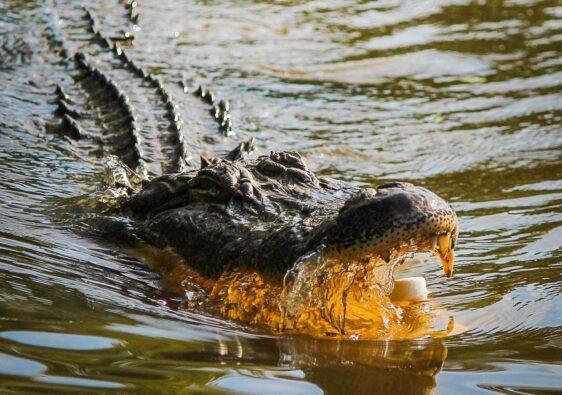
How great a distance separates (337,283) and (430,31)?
7485 mm

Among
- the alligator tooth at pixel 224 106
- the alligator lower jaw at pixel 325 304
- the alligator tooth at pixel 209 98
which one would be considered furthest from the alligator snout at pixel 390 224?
the alligator tooth at pixel 209 98

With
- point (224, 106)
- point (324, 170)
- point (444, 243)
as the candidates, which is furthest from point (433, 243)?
point (224, 106)

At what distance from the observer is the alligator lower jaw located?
3.69 metres

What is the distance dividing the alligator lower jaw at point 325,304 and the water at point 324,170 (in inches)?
6.0

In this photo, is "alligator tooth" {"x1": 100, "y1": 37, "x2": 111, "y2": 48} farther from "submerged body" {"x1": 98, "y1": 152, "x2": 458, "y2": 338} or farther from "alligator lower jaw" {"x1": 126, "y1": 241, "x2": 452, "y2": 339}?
"alligator lower jaw" {"x1": 126, "y1": 241, "x2": 452, "y2": 339}

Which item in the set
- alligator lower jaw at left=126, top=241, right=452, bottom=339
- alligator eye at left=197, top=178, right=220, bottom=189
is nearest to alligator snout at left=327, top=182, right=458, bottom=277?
alligator lower jaw at left=126, top=241, right=452, bottom=339

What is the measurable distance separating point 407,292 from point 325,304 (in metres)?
0.56

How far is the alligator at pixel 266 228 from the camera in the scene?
3.40 meters

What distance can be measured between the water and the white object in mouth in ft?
0.40

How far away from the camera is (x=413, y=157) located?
7008mm

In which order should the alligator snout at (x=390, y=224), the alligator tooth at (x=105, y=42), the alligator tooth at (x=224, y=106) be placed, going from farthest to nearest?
the alligator tooth at (x=105, y=42), the alligator tooth at (x=224, y=106), the alligator snout at (x=390, y=224)

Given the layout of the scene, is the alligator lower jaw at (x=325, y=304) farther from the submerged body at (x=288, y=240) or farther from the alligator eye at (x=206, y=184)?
the alligator eye at (x=206, y=184)

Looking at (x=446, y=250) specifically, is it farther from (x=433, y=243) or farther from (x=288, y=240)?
(x=288, y=240)

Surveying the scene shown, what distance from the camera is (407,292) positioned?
13.7 ft
